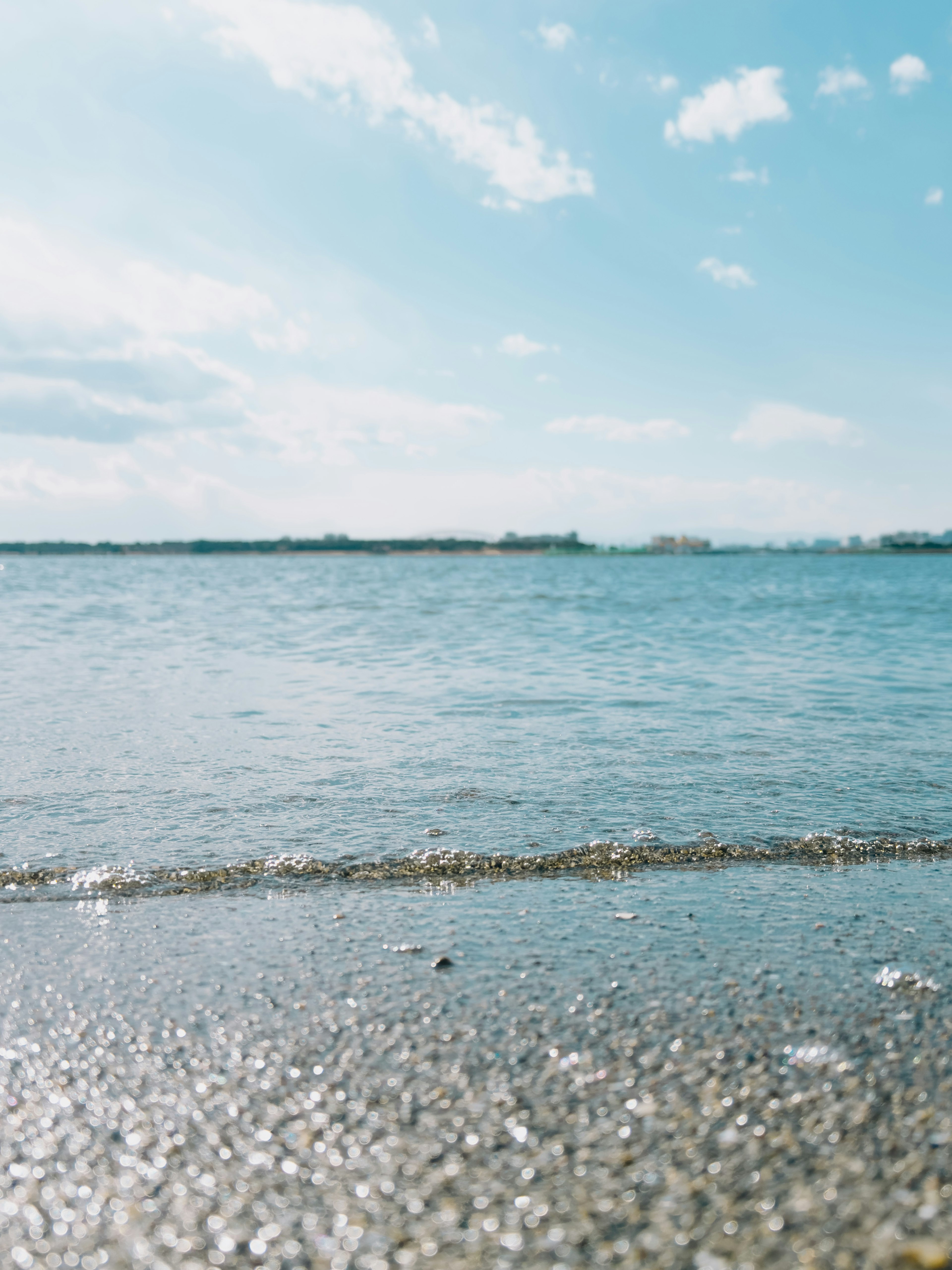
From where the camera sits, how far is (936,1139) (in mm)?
3375

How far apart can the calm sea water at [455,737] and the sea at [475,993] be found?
89mm

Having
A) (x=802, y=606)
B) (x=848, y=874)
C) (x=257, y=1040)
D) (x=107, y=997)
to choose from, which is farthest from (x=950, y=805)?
(x=802, y=606)

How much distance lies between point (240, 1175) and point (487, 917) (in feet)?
9.07

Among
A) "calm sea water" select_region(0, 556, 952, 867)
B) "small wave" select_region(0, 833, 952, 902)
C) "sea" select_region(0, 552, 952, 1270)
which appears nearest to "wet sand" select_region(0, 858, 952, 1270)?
"sea" select_region(0, 552, 952, 1270)

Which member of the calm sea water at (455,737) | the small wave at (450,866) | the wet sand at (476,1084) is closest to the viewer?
the wet sand at (476,1084)

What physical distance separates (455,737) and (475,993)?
7.40 m

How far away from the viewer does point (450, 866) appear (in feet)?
22.4

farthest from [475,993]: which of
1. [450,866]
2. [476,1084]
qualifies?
[450,866]

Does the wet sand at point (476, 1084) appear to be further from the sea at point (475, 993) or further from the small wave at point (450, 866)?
the small wave at point (450, 866)

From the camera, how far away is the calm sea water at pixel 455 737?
7.90 meters

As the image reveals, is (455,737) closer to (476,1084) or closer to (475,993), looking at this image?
(475,993)

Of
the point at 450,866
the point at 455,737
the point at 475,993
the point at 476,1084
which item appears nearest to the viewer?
the point at 476,1084

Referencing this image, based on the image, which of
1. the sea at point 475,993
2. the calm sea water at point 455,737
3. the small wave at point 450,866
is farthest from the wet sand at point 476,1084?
the calm sea water at point 455,737

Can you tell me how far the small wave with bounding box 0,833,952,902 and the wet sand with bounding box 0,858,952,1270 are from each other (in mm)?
417
